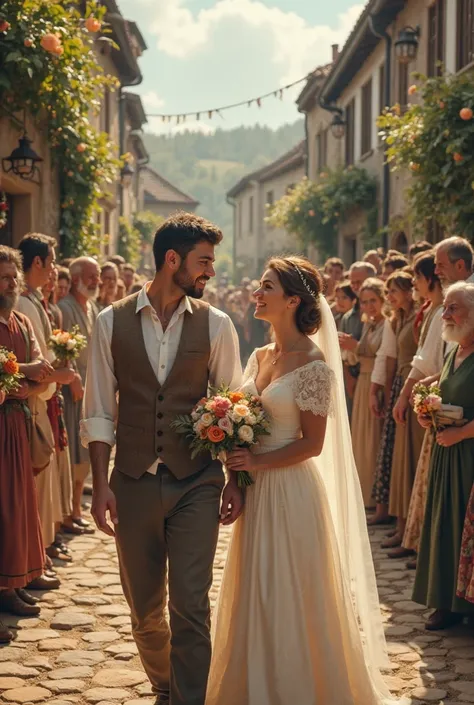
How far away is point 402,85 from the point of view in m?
18.4

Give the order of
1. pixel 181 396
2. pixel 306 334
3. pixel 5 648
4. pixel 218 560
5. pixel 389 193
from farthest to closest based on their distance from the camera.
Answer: pixel 389 193
pixel 218 560
pixel 5 648
pixel 306 334
pixel 181 396

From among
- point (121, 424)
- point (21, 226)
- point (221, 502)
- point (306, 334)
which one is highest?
point (21, 226)

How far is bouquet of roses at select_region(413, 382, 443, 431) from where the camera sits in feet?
19.4

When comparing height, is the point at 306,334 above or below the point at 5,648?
above

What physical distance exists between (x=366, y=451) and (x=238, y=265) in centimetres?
4558

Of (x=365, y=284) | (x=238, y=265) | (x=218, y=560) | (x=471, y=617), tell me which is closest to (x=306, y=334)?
(x=471, y=617)

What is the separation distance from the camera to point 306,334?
4812 mm

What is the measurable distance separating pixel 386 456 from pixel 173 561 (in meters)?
4.70

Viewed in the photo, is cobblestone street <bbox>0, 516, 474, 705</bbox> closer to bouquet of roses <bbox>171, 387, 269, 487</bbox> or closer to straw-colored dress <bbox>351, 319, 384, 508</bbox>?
bouquet of roses <bbox>171, 387, 269, 487</bbox>

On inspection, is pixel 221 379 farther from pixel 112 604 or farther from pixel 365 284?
pixel 365 284

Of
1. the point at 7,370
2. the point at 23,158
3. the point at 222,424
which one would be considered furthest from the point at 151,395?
the point at 23,158

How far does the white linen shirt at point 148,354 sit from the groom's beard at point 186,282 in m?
0.07

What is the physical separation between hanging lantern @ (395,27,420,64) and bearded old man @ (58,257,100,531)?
922cm

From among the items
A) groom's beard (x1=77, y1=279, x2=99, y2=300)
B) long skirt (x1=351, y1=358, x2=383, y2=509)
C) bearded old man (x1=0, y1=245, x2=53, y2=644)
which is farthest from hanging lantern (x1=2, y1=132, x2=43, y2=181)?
bearded old man (x1=0, y1=245, x2=53, y2=644)
